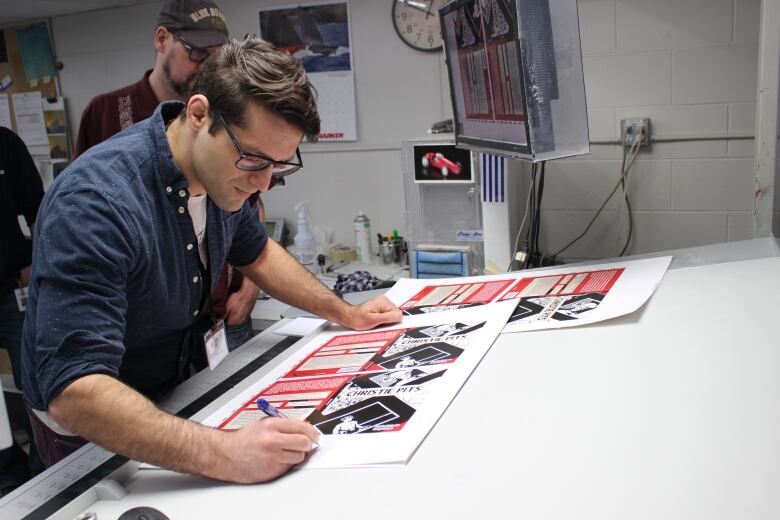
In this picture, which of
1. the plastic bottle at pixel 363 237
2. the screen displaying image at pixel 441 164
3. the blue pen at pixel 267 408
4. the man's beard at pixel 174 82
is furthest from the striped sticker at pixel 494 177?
the blue pen at pixel 267 408

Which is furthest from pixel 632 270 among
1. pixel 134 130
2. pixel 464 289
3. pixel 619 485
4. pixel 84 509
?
pixel 84 509

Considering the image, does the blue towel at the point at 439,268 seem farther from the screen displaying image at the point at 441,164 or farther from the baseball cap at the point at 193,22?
the baseball cap at the point at 193,22

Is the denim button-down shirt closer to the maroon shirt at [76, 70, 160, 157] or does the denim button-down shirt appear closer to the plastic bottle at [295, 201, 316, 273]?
the maroon shirt at [76, 70, 160, 157]

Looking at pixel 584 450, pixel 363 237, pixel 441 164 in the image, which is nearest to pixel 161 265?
pixel 584 450

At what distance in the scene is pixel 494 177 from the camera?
77.5 inches

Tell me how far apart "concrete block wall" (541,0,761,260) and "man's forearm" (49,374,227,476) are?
198cm

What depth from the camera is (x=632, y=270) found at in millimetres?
1514

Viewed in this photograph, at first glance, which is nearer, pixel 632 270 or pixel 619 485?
pixel 619 485

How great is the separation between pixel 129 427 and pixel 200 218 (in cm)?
48

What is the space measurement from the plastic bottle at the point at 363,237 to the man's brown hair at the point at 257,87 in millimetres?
1787

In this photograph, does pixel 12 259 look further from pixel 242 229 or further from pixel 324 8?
pixel 324 8

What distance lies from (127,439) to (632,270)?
1.10 meters

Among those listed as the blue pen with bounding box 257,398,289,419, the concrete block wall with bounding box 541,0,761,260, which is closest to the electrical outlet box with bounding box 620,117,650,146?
the concrete block wall with bounding box 541,0,761,260

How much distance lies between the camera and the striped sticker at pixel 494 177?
6.44 ft
